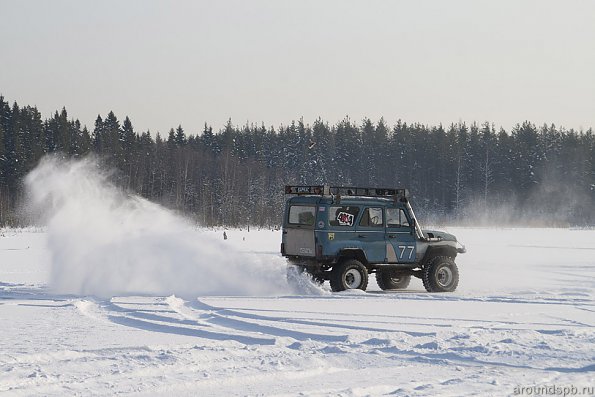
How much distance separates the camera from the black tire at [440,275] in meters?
16.5

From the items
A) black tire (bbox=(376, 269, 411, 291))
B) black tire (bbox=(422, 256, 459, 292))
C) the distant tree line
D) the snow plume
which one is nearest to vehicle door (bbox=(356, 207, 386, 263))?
black tire (bbox=(422, 256, 459, 292))

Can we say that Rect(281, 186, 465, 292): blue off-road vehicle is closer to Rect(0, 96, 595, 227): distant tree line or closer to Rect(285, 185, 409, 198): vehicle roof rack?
Rect(285, 185, 409, 198): vehicle roof rack

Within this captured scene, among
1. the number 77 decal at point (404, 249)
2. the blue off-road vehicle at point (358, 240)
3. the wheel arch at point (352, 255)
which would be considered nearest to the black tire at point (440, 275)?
the blue off-road vehicle at point (358, 240)

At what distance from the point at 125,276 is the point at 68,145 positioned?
207 ft

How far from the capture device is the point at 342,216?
1592 cm

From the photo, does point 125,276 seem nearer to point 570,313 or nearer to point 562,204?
point 570,313

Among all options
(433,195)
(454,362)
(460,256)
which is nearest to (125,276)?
(454,362)

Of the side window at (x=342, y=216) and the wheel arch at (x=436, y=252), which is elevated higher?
the side window at (x=342, y=216)

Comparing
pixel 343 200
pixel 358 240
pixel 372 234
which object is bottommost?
pixel 358 240

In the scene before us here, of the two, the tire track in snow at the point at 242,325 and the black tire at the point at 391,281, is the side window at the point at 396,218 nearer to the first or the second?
the black tire at the point at 391,281

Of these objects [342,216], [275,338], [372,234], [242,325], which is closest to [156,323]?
[242,325]

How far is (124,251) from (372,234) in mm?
Answer: 5584

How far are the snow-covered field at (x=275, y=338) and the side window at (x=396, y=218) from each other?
1.70 m

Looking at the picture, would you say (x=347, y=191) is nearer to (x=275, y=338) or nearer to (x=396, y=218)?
(x=396, y=218)
